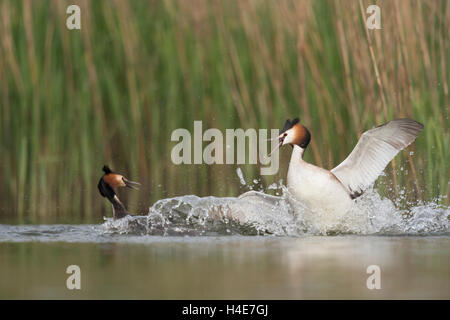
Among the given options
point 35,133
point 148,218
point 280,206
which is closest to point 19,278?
point 148,218

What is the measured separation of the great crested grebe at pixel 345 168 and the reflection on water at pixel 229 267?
20.2 inches

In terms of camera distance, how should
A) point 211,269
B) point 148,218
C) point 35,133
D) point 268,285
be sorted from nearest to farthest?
1. point 268,285
2. point 211,269
3. point 148,218
4. point 35,133

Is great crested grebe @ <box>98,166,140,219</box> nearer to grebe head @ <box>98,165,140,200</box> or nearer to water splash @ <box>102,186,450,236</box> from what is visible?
grebe head @ <box>98,165,140,200</box>

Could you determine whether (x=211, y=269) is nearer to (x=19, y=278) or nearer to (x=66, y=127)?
(x=19, y=278)

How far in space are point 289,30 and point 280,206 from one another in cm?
221

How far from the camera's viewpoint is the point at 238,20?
9453 millimetres

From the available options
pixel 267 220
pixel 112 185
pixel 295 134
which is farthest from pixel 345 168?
pixel 112 185

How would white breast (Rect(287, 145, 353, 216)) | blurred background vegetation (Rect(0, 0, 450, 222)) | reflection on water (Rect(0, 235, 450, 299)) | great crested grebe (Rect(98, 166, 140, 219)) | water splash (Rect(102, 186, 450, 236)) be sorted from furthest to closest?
blurred background vegetation (Rect(0, 0, 450, 222)), great crested grebe (Rect(98, 166, 140, 219)), white breast (Rect(287, 145, 353, 216)), water splash (Rect(102, 186, 450, 236)), reflection on water (Rect(0, 235, 450, 299))

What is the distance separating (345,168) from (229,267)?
8.21 feet

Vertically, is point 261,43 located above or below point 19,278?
above

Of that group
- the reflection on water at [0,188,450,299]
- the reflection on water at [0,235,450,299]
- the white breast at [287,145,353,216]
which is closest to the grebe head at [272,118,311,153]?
the white breast at [287,145,353,216]

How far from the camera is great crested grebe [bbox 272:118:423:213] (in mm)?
7930

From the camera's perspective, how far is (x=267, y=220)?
7789mm

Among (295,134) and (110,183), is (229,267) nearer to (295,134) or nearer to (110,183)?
(295,134)
